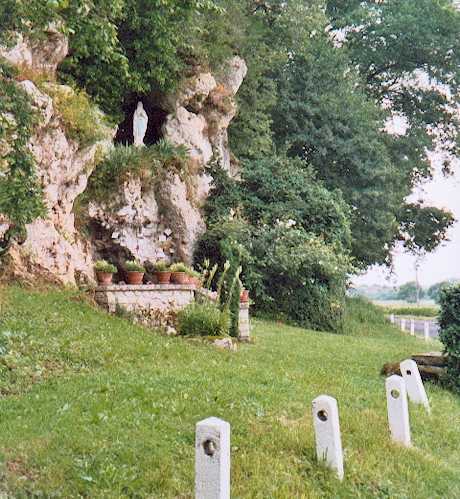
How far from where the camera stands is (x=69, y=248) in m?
11.8

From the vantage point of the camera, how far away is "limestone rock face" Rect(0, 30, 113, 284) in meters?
10.8

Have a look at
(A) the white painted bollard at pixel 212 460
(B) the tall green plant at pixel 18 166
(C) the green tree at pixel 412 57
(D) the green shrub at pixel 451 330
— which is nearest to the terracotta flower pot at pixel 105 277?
(B) the tall green plant at pixel 18 166

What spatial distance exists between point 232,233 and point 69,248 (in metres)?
5.72

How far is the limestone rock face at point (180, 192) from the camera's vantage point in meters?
14.0

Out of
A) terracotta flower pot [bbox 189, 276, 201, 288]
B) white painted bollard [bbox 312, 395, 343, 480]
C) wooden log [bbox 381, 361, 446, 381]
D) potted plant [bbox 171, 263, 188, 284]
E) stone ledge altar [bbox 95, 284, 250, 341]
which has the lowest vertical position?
wooden log [bbox 381, 361, 446, 381]

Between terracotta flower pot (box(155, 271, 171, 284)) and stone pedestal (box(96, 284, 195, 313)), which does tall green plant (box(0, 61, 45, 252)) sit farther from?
terracotta flower pot (box(155, 271, 171, 284))

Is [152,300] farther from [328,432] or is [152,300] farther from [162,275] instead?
[328,432]

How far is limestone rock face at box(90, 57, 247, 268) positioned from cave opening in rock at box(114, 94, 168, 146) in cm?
43

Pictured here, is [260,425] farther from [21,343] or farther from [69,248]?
[69,248]

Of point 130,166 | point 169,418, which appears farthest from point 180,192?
point 169,418

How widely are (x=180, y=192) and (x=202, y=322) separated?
20.7 feet

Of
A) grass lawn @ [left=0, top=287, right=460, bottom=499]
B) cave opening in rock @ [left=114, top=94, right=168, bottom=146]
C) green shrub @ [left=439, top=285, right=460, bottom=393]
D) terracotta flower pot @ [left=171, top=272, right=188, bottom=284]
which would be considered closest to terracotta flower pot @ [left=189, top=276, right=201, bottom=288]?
terracotta flower pot @ [left=171, top=272, right=188, bottom=284]

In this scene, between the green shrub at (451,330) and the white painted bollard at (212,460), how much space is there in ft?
21.0

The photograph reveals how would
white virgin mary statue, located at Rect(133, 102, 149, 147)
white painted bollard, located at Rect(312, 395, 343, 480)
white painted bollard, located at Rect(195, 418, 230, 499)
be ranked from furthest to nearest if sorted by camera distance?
white virgin mary statue, located at Rect(133, 102, 149, 147) → white painted bollard, located at Rect(312, 395, 343, 480) → white painted bollard, located at Rect(195, 418, 230, 499)
